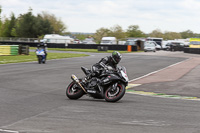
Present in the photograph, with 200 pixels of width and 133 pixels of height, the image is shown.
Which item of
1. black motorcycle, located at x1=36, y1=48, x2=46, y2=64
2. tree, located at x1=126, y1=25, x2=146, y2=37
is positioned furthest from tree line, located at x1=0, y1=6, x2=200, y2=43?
black motorcycle, located at x1=36, y1=48, x2=46, y2=64

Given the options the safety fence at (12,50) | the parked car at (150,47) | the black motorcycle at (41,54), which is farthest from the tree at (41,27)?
the black motorcycle at (41,54)

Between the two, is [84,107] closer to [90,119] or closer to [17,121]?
[90,119]

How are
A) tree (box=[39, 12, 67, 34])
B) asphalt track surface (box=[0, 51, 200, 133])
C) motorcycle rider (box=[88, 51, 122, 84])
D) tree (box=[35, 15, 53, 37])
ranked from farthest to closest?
tree (box=[39, 12, 67, 34])
tree (box=[35, 15, 53, 37])
motorcycle rider (box=[88, 51, 122, 84])
asphalt track surface (box=[0, 51, 200, 133])

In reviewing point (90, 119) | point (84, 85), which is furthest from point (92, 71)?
point (90, 119)

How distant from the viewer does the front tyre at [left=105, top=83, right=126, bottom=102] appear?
31.6 feet

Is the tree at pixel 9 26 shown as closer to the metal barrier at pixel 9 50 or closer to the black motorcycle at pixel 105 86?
the metal barrier at pixel 9 50

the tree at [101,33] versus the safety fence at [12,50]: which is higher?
the tree at [101,33]

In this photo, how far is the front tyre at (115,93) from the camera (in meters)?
9.63

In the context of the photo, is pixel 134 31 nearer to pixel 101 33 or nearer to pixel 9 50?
pixel 101 33

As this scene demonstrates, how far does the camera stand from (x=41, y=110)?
27.9 feet

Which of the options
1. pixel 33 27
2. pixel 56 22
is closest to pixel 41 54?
pixel 33 27

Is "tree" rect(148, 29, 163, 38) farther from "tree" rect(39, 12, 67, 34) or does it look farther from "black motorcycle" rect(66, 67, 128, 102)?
"black motorcycle" rect(66, 67, 128, 102)

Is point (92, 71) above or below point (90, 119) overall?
above

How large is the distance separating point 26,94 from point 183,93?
528 cm
